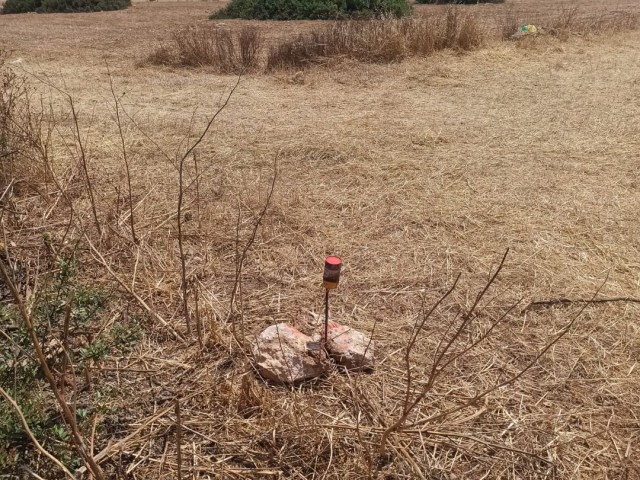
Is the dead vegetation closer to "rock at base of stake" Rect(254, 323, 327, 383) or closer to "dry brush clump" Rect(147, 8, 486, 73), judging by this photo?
"dry brush clump" Rect(147, 8, 486, 73)

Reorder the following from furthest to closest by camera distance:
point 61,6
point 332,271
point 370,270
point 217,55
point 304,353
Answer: point 61,6 → point 217,55 → point 370,270 → point 304,353 → point 332,271

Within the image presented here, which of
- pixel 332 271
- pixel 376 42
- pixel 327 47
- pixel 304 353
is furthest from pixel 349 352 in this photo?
pixel 376 42

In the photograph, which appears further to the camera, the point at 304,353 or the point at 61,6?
the point at 61,6

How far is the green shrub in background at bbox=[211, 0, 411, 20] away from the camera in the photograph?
15.2 m

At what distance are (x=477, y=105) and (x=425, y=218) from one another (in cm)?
325

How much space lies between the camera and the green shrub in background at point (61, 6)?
20.0 meters

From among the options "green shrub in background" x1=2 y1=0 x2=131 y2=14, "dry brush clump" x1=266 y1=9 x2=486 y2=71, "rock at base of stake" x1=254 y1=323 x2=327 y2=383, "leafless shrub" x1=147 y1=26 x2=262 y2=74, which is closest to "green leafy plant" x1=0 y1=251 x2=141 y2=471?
"rock at base of stake" x1=254 y1=323 x2=327 y2=383

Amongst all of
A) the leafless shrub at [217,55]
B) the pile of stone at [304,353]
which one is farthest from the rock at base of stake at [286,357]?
the leafless shrub at [217,55]

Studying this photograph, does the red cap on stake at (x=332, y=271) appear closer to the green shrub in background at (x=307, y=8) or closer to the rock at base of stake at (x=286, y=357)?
the rock at base of stake at (x=286, y=357)

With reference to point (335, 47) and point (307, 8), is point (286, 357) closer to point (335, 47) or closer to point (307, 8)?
point (335, 47)

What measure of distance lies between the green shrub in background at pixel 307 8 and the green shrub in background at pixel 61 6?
6419mm

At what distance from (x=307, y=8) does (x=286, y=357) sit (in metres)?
15.8

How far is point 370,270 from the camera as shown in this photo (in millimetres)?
2830

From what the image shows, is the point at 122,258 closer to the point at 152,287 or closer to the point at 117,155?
the point at 152,287
